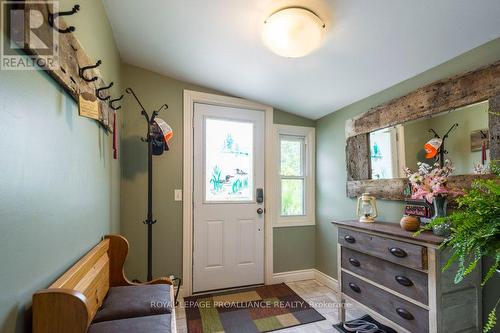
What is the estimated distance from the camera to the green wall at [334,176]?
212cm

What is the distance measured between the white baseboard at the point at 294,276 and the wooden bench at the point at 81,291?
1651 mm

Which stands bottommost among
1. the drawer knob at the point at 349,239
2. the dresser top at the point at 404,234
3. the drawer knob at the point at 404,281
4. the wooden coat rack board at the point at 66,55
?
the drawer knob at the point at 404,281

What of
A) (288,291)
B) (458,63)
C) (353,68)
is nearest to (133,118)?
(353,68)

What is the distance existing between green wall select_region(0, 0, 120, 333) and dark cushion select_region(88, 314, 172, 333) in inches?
13.0

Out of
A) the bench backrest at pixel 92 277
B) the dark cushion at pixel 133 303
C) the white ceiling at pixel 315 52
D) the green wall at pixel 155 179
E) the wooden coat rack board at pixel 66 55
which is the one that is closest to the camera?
the wooden coat rack board at pixel 66 55

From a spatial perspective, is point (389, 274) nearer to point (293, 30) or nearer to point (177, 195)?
point (293, 30)

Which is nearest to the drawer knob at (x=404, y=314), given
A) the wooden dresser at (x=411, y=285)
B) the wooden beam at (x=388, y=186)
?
the wooden dresser at (x=411, y=285)

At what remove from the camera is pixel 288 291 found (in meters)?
2.77

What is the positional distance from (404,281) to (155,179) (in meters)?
2.30

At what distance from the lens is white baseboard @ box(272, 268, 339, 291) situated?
292 cm

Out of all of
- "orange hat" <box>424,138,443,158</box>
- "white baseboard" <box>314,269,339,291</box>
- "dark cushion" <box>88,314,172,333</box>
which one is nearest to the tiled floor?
"white baseboard" <box>314,269,339,291</box>

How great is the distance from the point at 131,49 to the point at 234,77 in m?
0.98

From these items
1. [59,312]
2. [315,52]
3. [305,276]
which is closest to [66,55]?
[59,312]

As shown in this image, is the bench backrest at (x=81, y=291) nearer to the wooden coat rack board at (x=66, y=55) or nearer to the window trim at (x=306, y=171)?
the wooden coat rack board at (x=66, y=55)
